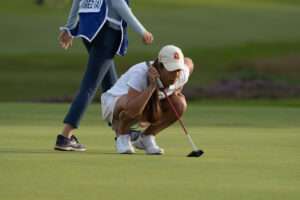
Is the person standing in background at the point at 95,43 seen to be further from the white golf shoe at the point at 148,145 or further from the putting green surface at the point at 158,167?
the white golf shoe at the point at 148,145

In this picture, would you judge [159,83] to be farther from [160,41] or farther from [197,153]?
[160,41]

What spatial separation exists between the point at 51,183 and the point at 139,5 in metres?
42.9

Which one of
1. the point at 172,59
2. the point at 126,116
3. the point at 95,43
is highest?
the point at 172,59

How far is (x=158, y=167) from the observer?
927cm

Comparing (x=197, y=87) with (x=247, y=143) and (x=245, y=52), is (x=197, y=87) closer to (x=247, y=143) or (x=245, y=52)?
(x=245, y=52)

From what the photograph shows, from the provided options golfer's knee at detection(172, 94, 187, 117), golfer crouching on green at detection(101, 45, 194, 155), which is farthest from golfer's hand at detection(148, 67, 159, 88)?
golfer's knee at detection(172, 94, 187, 117)

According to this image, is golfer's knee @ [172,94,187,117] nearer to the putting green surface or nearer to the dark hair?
the dark hair

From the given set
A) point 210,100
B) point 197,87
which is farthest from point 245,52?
point 210,100

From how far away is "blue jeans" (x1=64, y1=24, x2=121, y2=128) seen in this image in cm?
1104

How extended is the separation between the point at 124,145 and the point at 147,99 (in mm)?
539

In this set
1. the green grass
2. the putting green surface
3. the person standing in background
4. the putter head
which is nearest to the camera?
the putting green surface

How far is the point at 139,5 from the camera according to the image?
50.7 m

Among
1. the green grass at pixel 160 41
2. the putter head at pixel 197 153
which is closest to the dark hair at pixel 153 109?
the putter head at pixel 197 153

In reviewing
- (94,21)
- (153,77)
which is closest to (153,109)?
(153,77)
